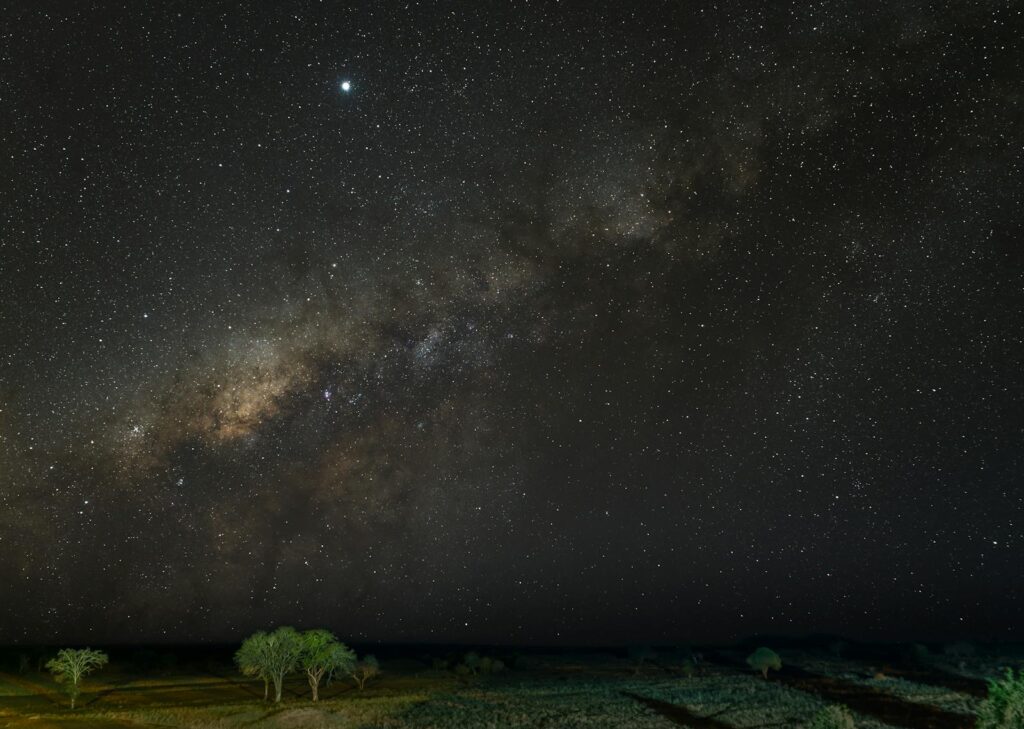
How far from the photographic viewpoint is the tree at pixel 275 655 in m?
53.2

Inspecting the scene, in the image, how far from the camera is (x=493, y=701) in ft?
177

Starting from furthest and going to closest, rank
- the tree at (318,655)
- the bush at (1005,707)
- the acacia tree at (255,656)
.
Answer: the tree at (318,655), the acacia tree at (255,656), the bush at (1005,707)

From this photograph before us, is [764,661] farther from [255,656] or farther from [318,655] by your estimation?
[255,656]

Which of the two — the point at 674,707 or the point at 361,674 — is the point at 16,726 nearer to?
the point at 361,674

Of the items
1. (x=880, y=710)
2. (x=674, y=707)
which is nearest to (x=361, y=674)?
(x=674, y=707)

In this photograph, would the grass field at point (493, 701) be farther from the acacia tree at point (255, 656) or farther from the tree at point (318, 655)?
the acacia tree at point (255, 656)

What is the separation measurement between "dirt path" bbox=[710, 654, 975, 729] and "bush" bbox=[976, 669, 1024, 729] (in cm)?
2495

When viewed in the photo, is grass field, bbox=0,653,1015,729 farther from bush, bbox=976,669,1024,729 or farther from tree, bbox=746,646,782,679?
bush, bbox=976,669,1024,729

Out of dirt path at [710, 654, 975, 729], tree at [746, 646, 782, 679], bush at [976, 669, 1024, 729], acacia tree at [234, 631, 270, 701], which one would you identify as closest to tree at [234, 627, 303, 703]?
acacia tree at [234, 631, 270, 701]

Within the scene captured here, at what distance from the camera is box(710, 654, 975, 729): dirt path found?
43844 mm

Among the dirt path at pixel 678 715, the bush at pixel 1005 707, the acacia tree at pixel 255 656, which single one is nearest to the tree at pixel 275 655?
the acacia tree at pixel 255 656

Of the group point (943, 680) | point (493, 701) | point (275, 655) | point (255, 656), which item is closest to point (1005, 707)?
point (493, 701)

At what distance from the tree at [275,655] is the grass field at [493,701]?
217 centimetres

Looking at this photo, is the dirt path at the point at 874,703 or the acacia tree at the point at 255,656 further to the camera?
the acacia tree at the point at 255,656
